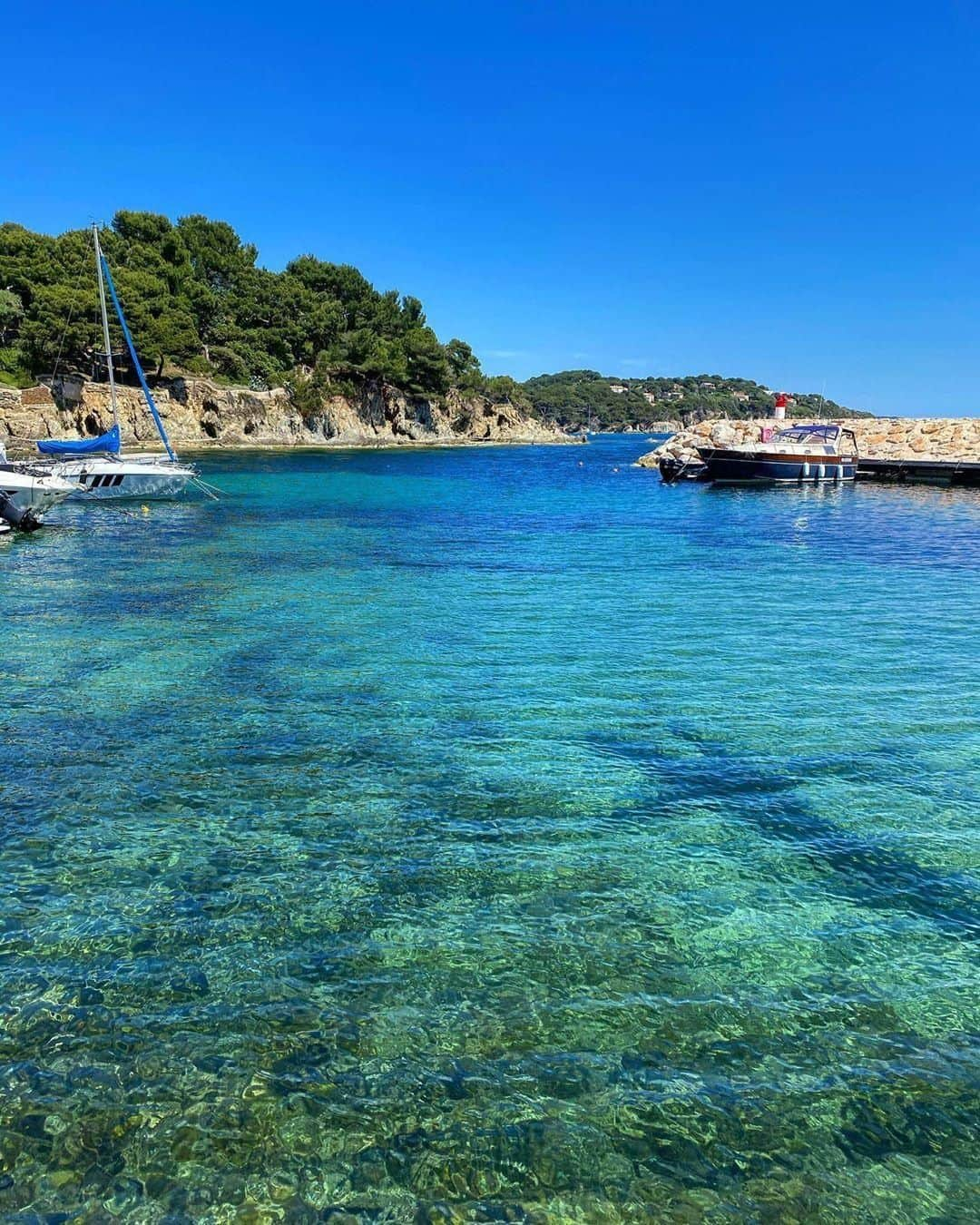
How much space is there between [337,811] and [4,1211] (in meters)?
4.14

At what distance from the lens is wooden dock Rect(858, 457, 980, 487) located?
55.1 meters

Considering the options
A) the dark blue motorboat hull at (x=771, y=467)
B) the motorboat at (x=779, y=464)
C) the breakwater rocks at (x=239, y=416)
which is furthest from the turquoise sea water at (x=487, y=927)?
the breakwater rocks at (x=239, y=416)

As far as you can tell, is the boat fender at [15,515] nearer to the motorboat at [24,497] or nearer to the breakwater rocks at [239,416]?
the motorboat at [24,497]

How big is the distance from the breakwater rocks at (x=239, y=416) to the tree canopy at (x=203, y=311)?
3.13m

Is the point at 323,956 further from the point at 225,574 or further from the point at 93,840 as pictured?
the point at 225,574

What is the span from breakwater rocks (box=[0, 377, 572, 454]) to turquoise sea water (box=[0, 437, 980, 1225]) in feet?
162

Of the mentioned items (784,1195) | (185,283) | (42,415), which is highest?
(185,283)

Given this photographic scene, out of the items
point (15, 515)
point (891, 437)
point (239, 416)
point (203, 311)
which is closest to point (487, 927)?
point (15, 515)

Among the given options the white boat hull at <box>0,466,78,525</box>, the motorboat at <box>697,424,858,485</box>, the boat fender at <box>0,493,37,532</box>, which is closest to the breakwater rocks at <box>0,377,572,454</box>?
the white boat hull at <box>0,466,78,525</box>

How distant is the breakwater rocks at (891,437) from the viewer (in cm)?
6750

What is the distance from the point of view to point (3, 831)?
700 centimetres

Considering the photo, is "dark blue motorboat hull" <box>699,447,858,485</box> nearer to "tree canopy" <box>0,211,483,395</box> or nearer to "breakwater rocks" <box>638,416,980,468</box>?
"breakwater rocks" <box>638,416,980,468</box>

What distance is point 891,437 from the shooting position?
2963 inches

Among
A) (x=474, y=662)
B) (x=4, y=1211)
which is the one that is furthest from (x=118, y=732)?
(x=4, y=1211)
